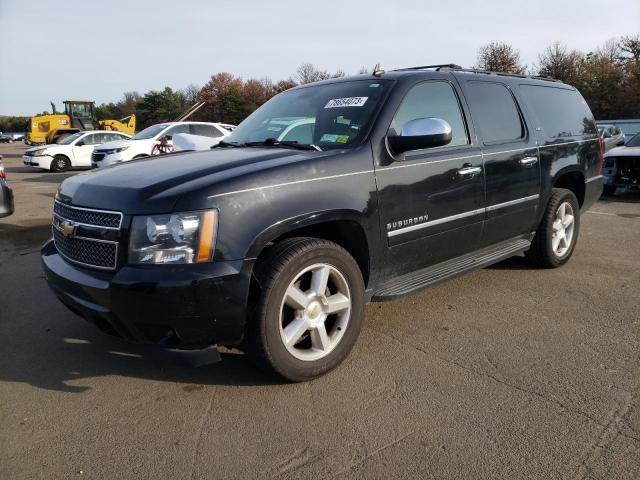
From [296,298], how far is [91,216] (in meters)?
1.23

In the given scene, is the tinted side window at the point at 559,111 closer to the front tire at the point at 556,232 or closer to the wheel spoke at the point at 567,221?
the front tire at the point at 556,232

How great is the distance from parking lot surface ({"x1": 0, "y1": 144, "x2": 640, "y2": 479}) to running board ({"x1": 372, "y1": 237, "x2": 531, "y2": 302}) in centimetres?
39

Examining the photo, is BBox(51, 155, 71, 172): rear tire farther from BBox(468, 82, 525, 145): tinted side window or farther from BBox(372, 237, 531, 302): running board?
BBox(372, 237, 531, 302): running board

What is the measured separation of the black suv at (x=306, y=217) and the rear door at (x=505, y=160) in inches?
0.7

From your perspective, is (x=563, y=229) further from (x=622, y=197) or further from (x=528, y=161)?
(x=622, y=197)

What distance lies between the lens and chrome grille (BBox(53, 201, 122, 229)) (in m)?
2.64

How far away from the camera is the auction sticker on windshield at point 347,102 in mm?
3542

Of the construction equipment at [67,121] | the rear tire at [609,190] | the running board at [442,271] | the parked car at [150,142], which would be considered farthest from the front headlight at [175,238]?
the construction equipment at [67,121]

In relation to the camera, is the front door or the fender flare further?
the front door

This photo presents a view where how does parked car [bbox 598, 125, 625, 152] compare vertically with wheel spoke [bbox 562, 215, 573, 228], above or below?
above

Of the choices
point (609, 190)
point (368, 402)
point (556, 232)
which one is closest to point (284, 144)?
Answer: point (368, 402)

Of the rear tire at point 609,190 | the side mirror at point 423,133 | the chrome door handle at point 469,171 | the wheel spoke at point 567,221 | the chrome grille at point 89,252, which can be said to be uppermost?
the side mirror at point 423,133

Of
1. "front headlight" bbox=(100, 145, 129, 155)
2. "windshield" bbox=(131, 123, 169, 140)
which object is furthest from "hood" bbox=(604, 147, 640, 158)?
"front headlight" bbox=(100, 145, 129, 155)

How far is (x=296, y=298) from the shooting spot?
288cm
